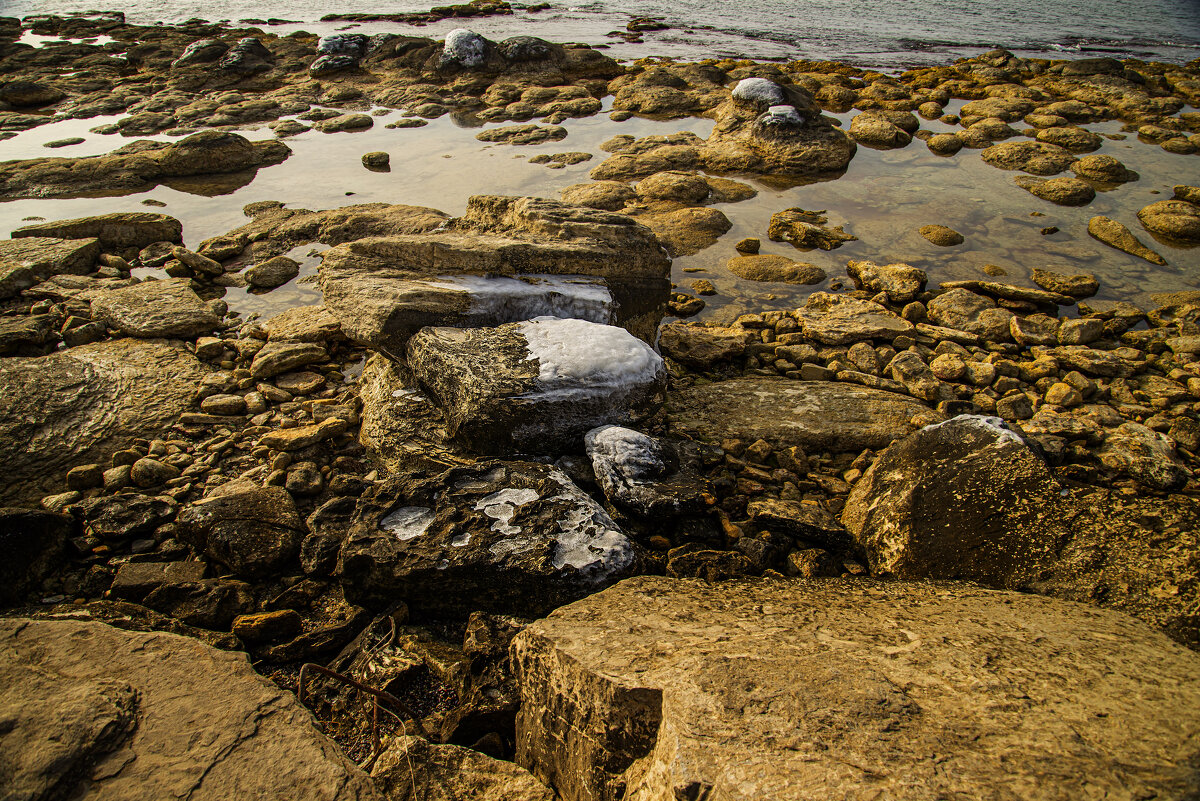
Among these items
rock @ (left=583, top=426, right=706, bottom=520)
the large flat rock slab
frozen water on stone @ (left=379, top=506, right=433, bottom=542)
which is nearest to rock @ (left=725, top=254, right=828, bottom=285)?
rock @ (left=583, top=426, right=706, bottom=520)

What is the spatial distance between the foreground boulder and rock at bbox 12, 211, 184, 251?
648 centimetres

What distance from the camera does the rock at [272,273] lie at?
5.09 meters

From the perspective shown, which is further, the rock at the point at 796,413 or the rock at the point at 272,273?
the rock at the point at 272,273

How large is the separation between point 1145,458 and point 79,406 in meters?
5.84

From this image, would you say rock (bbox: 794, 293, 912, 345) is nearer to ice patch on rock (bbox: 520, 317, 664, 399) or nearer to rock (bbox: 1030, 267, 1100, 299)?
rock (bbox: 1030, 267, 1100, 299)

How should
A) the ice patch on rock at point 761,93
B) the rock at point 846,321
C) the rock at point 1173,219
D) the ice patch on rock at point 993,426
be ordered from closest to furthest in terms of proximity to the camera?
the ice patch on rock at point 993,426 < the rock at point 846,321 < the rock at point 1173,219 < the ice patch on rock at point 761,93

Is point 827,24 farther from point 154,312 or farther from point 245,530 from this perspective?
point 245,530

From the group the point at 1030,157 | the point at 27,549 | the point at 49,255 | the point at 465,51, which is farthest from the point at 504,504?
the point at 465,51

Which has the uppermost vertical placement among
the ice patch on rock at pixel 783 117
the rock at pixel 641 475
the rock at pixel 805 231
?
the ice patch on rock at pixel 783 117

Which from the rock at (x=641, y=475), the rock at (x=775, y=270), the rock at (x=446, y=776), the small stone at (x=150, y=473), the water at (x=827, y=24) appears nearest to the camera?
the rock at (x=446, y=776)

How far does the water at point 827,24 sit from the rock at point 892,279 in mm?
8595

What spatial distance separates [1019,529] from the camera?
2207mm

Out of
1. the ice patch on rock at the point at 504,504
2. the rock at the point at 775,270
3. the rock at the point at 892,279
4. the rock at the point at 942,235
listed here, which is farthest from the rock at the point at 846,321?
the ice patch on rock at the point at 504,504

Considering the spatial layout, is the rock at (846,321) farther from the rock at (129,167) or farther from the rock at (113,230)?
the rock at (129,167)
